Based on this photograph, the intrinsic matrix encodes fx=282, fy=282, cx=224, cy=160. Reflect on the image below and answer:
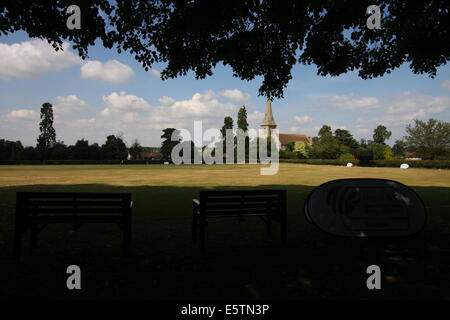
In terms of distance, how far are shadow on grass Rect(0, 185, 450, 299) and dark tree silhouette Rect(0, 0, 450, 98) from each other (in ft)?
17.4

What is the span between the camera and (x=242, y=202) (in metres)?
5.42

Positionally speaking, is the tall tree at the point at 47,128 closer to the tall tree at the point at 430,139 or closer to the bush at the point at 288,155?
the bush at the point at 288,155

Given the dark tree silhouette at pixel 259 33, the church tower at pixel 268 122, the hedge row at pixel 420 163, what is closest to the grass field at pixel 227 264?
the dark tree silhouette at pixel 259 33

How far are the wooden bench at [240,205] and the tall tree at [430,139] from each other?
202ft

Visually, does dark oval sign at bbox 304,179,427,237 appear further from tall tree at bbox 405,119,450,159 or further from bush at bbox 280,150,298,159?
bush at bbox 280,150,298,159

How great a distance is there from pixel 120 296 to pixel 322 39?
30.8ft

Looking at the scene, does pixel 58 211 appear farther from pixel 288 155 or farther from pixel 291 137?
pixel 291 137

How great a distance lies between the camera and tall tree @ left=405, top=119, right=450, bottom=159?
54.1m

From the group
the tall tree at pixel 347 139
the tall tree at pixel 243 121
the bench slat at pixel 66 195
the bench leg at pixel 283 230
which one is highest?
the tall tree at pixel 243 121

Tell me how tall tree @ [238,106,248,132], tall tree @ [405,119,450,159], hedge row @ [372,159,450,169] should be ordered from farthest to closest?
1. tall tree @ [238,106,248,132]
2. tall tree @ [405,119,450,159]
3. hedge row @ [372,159,450,169]

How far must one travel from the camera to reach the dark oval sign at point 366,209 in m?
5.91

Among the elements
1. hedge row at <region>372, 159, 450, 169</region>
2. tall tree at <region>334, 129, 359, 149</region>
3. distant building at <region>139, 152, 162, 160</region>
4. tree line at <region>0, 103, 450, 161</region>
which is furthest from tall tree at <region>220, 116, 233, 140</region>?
hedge row at <region>372, 159, 450, 169</region>

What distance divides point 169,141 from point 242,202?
85849 mm
